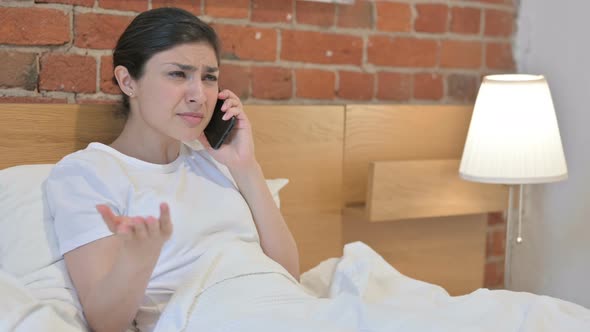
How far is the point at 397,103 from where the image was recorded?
2.08 m

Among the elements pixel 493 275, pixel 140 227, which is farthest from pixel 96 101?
pixel 493 275

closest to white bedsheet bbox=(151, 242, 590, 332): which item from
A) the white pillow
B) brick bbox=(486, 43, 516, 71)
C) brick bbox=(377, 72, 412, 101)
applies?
the white pillow

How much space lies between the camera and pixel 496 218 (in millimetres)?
2291

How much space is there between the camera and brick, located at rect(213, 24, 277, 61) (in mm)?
1797

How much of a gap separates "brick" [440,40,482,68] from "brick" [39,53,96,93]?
1.03m

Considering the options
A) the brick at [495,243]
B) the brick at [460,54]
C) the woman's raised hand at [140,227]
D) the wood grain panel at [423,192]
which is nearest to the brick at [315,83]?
the wood grain panel at [423,192]

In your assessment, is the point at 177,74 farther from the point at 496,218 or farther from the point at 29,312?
the point at 496,218

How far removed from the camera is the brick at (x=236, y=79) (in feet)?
5.95

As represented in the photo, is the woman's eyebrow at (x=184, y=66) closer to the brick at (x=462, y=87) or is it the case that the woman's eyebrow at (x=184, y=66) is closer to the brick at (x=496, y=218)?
the brick at (x=462, y=87)

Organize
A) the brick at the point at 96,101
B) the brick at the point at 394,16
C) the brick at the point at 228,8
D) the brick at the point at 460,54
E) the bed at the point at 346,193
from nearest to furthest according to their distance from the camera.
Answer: the bed at the point at 346,193 → the brick at the point at 96,101 → the brick at the point at 228,8 → the brick at the point at 394,16 → the brick at the point at 460,54

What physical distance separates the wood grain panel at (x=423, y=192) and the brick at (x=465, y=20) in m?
0.43

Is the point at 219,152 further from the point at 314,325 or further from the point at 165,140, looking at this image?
the point at 314,325

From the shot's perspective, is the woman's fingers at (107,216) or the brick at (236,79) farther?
the brick at (236,79)

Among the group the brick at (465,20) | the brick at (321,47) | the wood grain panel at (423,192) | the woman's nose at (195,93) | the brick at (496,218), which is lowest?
the brick at (496,218)
